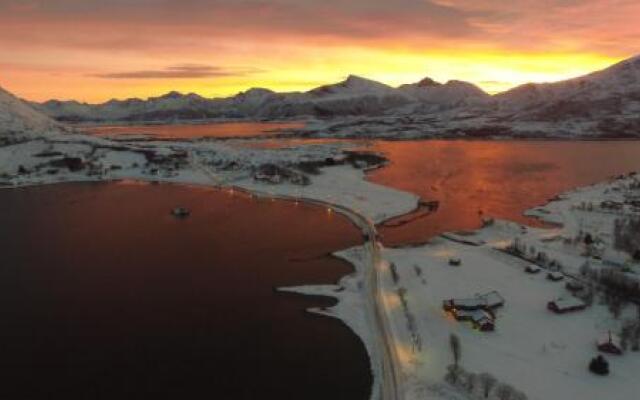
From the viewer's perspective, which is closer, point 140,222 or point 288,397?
point 288,397

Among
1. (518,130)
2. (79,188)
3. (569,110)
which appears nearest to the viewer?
(79,188)

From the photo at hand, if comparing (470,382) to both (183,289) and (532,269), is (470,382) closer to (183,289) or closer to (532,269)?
(532,269)

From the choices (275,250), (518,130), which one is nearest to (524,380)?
(275,250)

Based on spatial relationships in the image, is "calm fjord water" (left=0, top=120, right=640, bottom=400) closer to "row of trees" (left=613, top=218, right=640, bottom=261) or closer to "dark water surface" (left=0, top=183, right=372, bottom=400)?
"dark water surface" (left=0, top=183, right=372, bottom=400)

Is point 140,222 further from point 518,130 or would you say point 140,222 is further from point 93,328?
point 518,130

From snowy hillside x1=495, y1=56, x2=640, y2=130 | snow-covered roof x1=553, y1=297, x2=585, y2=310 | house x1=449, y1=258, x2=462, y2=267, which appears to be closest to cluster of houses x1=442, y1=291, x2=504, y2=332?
snow-covered roof x1=553, y1=297, x2=585, y2=310
